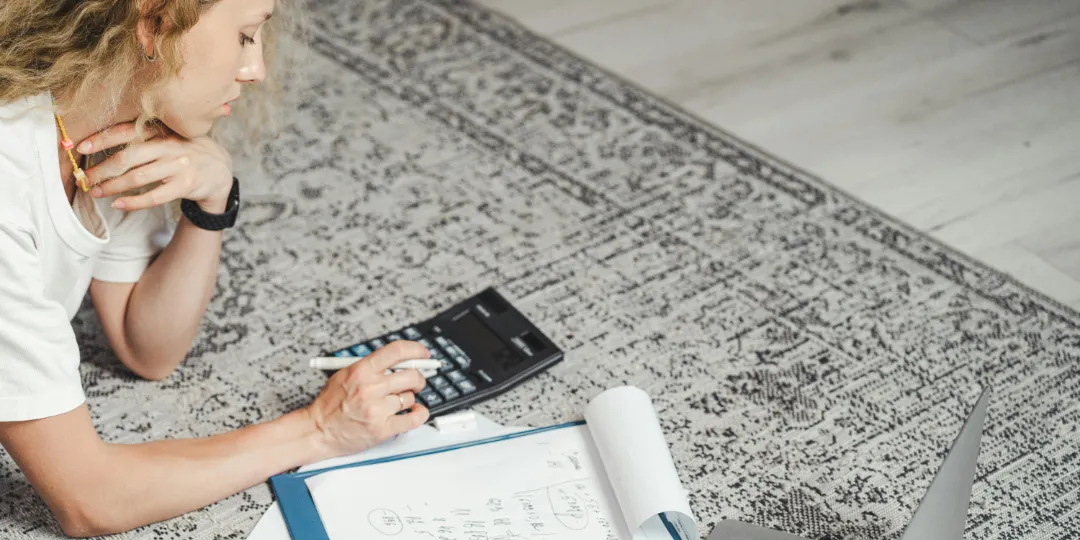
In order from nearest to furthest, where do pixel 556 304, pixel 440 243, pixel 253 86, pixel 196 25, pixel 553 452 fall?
pixel 196 25, pixel 553 452, pixel 253 86, pixel 556 304, pixel 440 243

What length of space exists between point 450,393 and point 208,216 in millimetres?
300

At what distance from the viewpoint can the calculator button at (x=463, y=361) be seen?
3.71 ft

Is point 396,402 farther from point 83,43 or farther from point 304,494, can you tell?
point 83,43

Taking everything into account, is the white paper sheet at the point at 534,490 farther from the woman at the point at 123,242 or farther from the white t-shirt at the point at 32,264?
the white t-shirt at the point at 32,264

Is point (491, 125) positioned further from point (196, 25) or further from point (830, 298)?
point (196, 25)

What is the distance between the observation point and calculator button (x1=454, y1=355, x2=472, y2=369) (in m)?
1.13

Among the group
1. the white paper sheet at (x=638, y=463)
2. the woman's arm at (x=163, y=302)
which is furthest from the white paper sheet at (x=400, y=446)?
the woman's arm at (x=163, y=302)

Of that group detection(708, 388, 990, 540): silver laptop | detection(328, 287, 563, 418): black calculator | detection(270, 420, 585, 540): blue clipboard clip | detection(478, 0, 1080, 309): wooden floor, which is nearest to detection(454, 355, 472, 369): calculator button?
detection(328, 287, 563, 418): black calculator

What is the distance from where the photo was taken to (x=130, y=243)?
3.66ft

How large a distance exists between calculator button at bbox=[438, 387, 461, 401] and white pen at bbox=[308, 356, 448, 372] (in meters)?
0.02

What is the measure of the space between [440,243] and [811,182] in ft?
1.76

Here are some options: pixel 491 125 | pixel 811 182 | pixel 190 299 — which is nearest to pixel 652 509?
pixel 190 299

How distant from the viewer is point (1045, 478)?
1053 mm

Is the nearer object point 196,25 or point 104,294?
point 196,25
